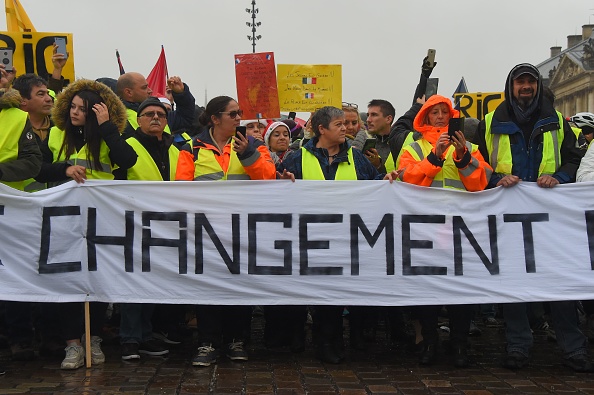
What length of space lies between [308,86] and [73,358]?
5.72 metres

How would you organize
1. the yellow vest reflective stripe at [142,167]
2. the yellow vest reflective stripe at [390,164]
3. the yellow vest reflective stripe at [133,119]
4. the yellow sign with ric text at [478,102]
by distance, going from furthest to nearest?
the yellow sign with ric text at [478,102] → the yellow vest reflective stripe at [133,119] → the yellow vest reflective stripe at [390,164] → the yellow vest reflective stripe at [142,167]

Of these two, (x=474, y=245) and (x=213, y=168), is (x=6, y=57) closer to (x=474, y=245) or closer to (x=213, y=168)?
(x=213, y=168)

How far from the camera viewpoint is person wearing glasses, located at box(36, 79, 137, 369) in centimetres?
686

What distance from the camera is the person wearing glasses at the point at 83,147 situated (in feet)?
22.5

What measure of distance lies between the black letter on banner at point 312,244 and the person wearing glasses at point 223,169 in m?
0.49

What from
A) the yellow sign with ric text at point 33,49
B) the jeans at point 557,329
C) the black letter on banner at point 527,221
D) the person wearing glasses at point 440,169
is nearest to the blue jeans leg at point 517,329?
the jeans at point 557,329

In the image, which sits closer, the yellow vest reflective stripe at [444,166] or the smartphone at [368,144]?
the yellow vest reflective stripe at [444,166]

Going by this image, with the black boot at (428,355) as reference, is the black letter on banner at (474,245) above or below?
above

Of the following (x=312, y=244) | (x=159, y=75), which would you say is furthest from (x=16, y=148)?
(x=159, y=75)

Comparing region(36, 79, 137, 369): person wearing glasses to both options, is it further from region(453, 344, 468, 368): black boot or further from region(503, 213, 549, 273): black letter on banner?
region(503, 213, 549, 273): black letter on banner

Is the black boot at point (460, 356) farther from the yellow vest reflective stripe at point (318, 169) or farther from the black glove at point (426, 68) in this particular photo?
the black glove at point (426, 68)

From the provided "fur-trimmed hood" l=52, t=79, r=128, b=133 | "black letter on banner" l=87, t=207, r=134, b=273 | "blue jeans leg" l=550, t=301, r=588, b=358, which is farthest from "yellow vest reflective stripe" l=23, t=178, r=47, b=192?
"blue jeans leg" l=550, t=301, r=588, b=358

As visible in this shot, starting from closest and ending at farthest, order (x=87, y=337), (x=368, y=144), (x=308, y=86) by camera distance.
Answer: (x=87, y=337) → (x=368, y=144) → (x=308, y=86)

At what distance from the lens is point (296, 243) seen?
6.98 m
